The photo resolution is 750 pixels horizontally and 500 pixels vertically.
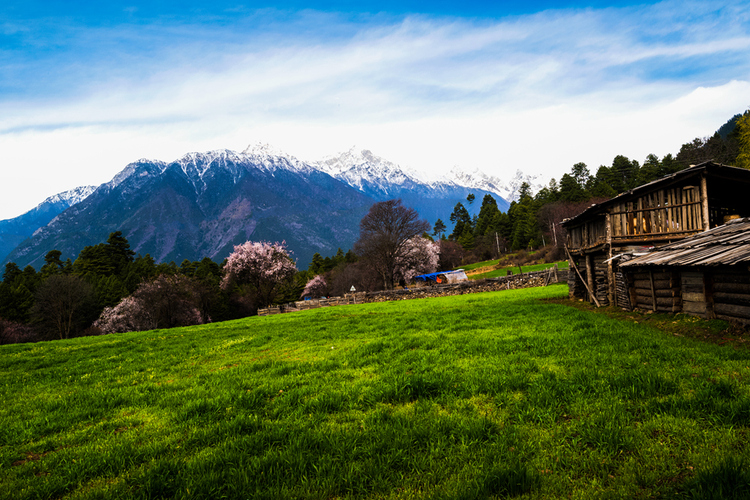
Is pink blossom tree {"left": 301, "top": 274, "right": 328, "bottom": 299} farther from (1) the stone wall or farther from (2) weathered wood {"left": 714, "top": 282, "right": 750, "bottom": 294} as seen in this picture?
(2) weathered wood {"left": 714, "top": 282, "right": 750, "bottom": 294}

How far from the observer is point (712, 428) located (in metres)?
4.52

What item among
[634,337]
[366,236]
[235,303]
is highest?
[366,236]

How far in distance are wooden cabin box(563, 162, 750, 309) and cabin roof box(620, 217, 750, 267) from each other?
2.89 metres

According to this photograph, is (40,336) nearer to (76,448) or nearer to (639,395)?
(76,448)

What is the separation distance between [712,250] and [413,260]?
57.8 m

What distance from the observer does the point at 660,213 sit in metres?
18.9

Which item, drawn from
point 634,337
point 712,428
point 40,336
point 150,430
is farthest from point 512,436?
point 40,336

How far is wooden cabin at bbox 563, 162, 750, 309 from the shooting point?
672 inches

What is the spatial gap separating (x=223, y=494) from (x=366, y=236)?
56.9 meters

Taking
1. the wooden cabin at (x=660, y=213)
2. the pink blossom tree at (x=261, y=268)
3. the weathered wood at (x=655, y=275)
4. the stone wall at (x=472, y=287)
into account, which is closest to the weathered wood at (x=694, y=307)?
the weathered wood at (x=655, y=275)

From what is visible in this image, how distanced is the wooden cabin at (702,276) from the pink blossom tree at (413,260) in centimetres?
4878

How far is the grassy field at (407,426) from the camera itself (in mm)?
3773

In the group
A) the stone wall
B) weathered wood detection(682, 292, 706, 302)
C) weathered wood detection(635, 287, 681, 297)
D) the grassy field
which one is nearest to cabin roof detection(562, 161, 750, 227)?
weathered wood detection(635, 287, 681, 297)

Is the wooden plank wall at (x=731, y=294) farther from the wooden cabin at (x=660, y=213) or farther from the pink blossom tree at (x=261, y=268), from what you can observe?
the pink blossom tree at (x=261, y=268)
